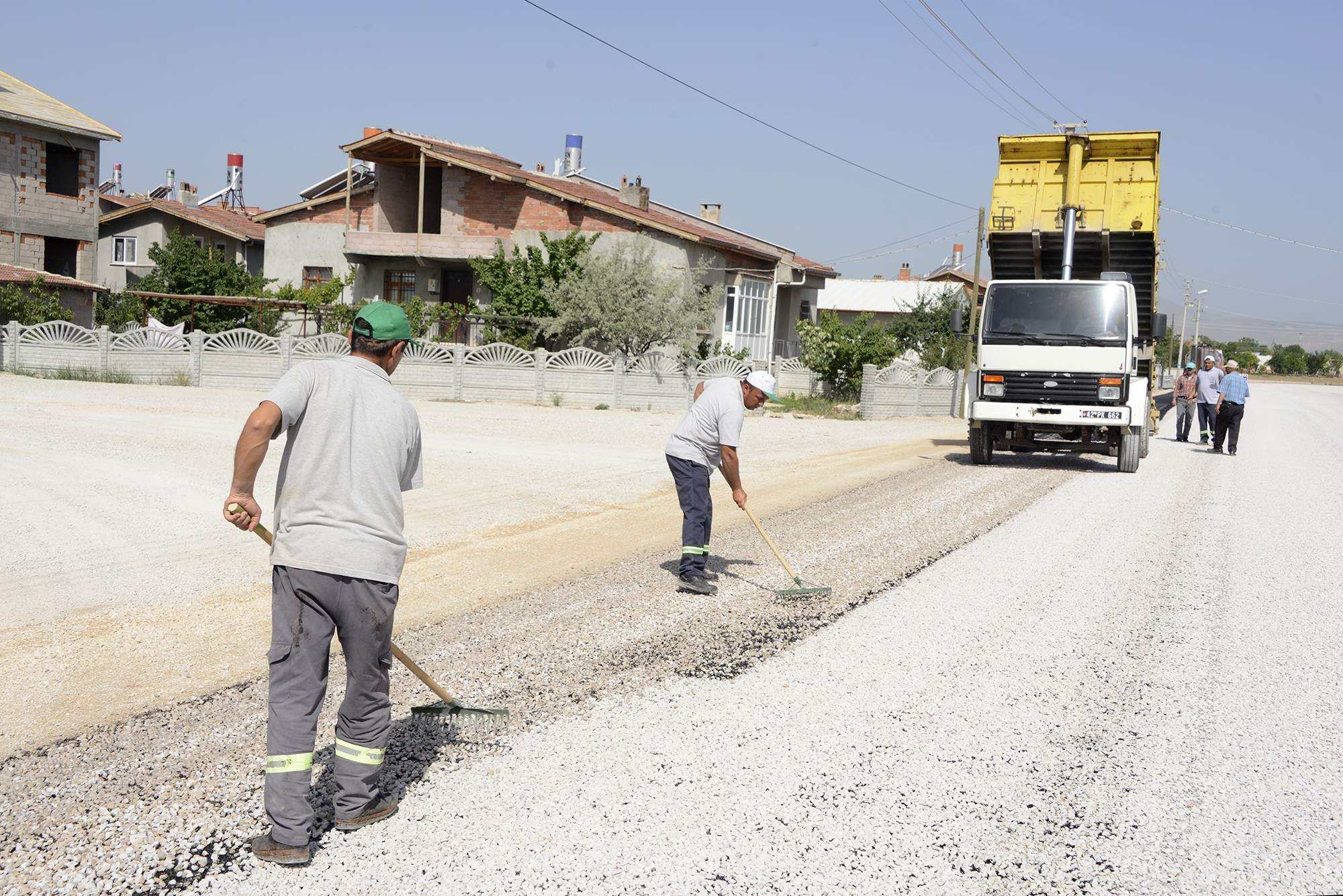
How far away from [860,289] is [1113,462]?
56.4 m

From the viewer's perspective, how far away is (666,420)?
75.8 ft

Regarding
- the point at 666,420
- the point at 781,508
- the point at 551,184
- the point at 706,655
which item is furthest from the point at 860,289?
the point at 706,655

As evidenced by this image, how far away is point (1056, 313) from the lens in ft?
51.5

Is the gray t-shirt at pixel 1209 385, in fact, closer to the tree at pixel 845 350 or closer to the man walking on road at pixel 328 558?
the tree at pixel 845 350

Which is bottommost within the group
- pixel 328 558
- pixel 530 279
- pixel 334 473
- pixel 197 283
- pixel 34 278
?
pixel 328 558

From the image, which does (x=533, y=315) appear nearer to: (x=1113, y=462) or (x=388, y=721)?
(x=1113, y=462)

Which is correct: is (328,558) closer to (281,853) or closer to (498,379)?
(281,853)

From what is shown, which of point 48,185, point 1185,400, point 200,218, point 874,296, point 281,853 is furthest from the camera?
point 874,296

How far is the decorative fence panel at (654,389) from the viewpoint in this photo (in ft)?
83.6

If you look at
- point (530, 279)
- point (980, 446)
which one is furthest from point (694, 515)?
point (530, 279)

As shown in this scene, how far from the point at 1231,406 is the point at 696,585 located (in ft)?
51.8

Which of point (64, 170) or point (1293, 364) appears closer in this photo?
point (64, 170)

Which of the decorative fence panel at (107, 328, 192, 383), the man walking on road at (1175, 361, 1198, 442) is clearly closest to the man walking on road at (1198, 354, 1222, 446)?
the man walking on road at (1175, 361, 1198, 442)

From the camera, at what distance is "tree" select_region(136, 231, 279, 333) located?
35.3 metres
